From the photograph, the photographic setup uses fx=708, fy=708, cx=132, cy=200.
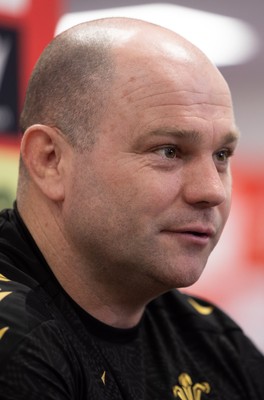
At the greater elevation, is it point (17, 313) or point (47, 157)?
point (47, 157)

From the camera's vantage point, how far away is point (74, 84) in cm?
128

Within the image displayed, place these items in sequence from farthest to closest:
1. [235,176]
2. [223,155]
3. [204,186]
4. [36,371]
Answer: [235,176] < [223,155] < [204,186] < [36,371]

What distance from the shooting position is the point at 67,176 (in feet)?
4.21

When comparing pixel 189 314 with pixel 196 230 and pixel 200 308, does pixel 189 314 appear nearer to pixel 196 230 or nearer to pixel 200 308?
pixel 200 308

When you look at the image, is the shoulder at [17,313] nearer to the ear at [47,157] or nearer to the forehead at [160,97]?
the ear at [47,157]

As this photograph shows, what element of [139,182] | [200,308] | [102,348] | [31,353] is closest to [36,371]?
[31,353]

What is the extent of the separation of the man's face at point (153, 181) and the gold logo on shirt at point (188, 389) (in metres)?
0.22

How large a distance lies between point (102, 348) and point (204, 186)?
0.34 meters

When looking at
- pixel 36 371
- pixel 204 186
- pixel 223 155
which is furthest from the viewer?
pixel 223 155

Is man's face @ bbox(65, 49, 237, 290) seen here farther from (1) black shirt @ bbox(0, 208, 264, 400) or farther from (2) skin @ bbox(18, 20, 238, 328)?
(1) black shirt @ bbox(0, 208, 264, 400)

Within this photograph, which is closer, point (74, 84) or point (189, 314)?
point (74, 84)

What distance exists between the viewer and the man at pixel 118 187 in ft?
4.02


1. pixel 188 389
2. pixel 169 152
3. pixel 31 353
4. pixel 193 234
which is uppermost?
pixel 169 152

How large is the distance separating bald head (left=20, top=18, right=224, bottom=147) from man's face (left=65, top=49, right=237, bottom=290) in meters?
0.03
